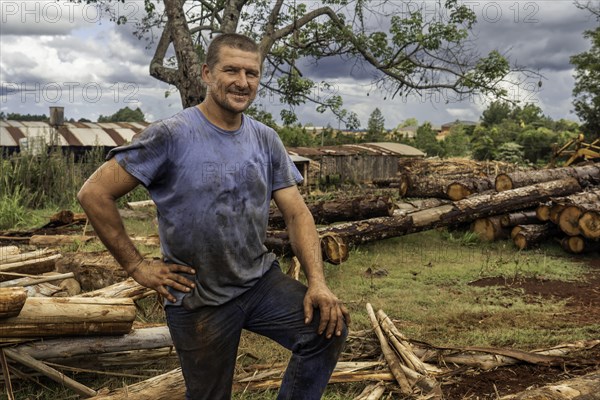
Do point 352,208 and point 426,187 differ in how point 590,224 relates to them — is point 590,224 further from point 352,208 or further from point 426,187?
point 426,187

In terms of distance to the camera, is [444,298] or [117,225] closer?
[117,225]

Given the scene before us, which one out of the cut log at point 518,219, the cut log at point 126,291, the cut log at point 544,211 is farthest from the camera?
the cut log at point 518,219

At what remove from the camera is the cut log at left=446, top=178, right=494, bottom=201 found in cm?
1321

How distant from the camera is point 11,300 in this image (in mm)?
4000

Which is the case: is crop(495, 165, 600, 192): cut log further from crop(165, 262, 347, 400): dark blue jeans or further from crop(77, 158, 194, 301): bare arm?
crop(77, 158, 194, 301): bare arm

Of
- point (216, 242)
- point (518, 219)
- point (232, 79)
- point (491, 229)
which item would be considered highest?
point (232, 79)

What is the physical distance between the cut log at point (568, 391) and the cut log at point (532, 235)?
7.09 m

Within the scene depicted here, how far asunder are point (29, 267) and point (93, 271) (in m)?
0.83

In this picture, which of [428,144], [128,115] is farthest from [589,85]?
[128,115]

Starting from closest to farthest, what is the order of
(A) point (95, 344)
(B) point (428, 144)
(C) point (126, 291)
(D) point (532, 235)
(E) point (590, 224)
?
(A) point (95, 344)
(C) point (126, 291)
(E) point (590, 224)
(D) point (532, 235)
(B) point (428, 144)

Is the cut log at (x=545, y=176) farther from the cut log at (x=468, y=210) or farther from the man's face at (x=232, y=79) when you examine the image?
the man's face at (x=232, y=79)

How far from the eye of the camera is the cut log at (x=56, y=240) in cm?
959

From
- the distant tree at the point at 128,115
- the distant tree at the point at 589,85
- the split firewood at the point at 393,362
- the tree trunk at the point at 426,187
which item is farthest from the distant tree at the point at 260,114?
the distant tree at the point at 128,115

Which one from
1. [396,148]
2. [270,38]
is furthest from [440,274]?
[396,148]
